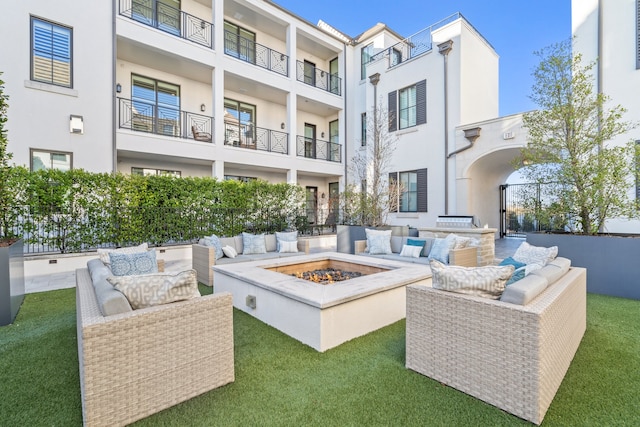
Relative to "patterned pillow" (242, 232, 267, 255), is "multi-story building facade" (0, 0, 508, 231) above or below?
above

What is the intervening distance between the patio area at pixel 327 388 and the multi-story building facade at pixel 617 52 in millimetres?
5088

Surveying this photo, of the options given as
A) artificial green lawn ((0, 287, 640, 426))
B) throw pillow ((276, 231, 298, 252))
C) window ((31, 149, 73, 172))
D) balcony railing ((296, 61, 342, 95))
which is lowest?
artificial green lawn ((0, 287, 640, 426))

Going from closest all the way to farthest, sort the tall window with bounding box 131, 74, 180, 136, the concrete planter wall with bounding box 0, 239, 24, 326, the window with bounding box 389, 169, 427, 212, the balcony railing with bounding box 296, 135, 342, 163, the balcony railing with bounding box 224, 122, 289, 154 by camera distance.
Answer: the concrete planter wall with bounding box 0, 239, 24, 326, the tall window with bounding box 131, 74, 180, 136, the window with bounding box 389, 169, 427, 212, the balcony railing with bounding box 224, 122, 289, 154, the balcony railing with bounding box 296, 135, 342, 163

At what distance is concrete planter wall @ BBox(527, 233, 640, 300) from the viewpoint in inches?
179

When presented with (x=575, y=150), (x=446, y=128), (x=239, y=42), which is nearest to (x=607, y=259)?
(x=575, y=150)

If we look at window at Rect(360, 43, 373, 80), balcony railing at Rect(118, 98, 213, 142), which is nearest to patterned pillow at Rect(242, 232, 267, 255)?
balcony railing at Rect(118, 98, 213, 142)

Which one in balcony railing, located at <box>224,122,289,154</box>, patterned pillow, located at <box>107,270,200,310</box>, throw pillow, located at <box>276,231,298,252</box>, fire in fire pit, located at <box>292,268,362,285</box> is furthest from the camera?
balcony railing, located at <box>224,122,289,154</box>

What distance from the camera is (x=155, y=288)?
2.15 m

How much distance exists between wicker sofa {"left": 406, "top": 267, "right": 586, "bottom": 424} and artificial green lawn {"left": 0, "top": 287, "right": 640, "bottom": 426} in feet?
0.34

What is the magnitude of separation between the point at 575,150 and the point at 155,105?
10.6 metres

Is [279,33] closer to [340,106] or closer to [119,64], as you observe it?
[340,106]

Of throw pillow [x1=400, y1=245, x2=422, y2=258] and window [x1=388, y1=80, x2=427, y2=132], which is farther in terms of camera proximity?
window [x1=388, y1=80, x2=427, y2=132]

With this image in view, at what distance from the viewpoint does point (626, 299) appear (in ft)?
14.9

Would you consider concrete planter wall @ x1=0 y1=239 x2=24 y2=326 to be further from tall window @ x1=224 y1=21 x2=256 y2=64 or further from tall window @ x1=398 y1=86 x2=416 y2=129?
tall window @ x1=398 y1=86 x2=416 y2=129
